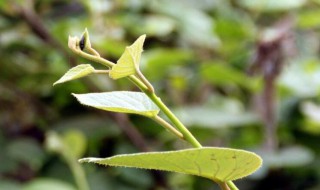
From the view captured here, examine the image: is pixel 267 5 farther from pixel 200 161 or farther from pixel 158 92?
pixel 200 161

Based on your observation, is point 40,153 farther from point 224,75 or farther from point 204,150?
point 204,150

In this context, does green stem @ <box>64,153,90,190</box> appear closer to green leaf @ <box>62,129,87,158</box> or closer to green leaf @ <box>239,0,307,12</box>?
green leaf @ <box>62,129,87,158</box>

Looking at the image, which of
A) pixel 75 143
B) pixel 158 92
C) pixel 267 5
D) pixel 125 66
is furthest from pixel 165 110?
pixel 267 5

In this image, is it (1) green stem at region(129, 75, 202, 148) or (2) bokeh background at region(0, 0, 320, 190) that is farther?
(2) bokeh background at region(0, 0, 320, 190)

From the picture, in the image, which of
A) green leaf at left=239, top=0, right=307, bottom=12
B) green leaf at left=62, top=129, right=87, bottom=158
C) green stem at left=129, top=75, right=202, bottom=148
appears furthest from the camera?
green leaf at left=239, top=0, right=307, bottom=12

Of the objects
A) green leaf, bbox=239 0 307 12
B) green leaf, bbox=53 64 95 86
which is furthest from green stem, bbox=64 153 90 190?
green leaf, bbox=53 64 95 86

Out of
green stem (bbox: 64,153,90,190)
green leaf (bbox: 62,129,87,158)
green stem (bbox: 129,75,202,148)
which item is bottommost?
green stem (bbox: 64,153,90,190)

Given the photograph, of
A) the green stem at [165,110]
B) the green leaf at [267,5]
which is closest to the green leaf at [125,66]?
the green stem at [165,110]
